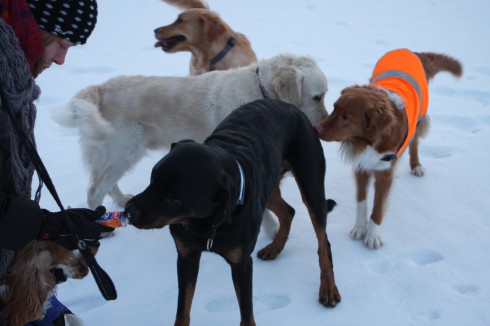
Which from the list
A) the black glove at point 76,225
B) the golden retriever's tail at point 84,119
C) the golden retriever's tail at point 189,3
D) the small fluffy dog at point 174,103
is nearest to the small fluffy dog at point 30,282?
the black glove at point 76,225

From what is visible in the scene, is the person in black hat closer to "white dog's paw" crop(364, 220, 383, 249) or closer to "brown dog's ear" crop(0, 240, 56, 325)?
"brown dog's ear" crop(0, 240, 56, 325)

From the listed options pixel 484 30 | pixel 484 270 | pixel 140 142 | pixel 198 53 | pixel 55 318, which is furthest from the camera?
pixel 484 30

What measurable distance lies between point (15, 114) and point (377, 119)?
2147 mm

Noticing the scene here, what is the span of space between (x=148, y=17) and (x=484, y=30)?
284 inches

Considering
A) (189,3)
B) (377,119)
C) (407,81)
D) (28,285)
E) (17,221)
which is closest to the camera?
(17,221)

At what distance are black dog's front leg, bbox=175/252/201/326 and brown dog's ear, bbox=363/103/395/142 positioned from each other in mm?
1500

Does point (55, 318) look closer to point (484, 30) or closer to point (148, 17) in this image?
point (148, 17)

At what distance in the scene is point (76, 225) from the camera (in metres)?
1.78

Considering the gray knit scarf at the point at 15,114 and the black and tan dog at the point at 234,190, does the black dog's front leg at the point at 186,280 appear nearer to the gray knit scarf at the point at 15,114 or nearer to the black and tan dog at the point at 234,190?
the black and tan dog at the point at 234,190

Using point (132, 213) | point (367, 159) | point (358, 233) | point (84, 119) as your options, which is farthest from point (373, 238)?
point (84, 119)

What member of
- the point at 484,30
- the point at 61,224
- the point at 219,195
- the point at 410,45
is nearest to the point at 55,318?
the point at 61,224

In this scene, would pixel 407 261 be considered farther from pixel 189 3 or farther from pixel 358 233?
pixel 189 3

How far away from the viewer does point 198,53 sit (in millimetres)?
4348

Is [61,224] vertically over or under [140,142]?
over
